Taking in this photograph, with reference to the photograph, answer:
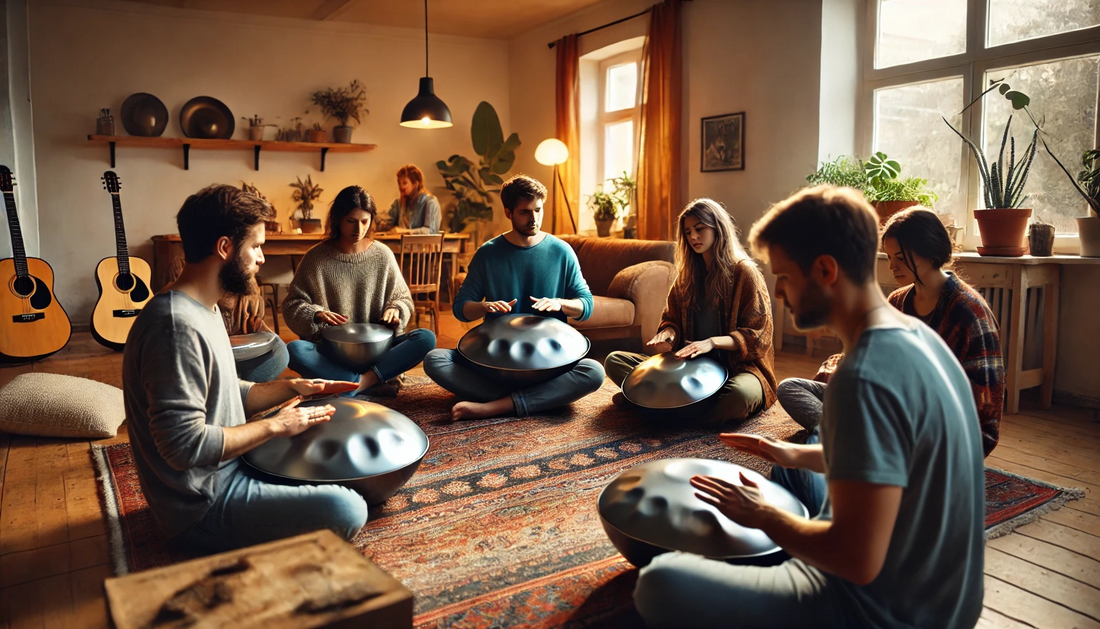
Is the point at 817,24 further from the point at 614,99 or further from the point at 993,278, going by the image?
the point at 614,99

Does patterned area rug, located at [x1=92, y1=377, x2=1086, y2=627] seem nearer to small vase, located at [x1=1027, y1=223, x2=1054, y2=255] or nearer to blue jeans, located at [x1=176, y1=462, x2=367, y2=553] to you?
blue jeans, located at [x1=176, y1=462, x2=367, y2=553]

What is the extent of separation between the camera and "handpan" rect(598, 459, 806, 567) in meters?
1.60

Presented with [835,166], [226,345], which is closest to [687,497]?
[226,345]

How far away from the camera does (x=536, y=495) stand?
2494mm

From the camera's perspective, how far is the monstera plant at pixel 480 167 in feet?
25.6

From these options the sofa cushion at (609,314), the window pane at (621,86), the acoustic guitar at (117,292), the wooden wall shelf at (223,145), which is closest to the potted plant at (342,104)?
the wooden wall shelf at (223,145)

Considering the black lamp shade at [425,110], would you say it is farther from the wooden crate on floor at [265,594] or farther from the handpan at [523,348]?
the wooden crate on floor at [265,594]

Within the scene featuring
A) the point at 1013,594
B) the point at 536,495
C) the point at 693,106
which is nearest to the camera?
the point at 1013,594

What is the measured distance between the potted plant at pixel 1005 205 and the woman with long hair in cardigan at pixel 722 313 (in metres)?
1.41

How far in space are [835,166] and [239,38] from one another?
5.42 meters

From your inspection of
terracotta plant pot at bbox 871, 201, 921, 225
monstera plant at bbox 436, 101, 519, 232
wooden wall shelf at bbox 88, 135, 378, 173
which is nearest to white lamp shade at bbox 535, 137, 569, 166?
monstera plant at bbox 436, 101, 519, 232

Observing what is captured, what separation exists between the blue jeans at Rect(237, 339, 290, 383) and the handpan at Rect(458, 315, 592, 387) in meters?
0.83

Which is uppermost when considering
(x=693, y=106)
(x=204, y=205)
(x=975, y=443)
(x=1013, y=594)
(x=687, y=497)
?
(x=693, y=106)

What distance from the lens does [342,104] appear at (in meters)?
7.46
